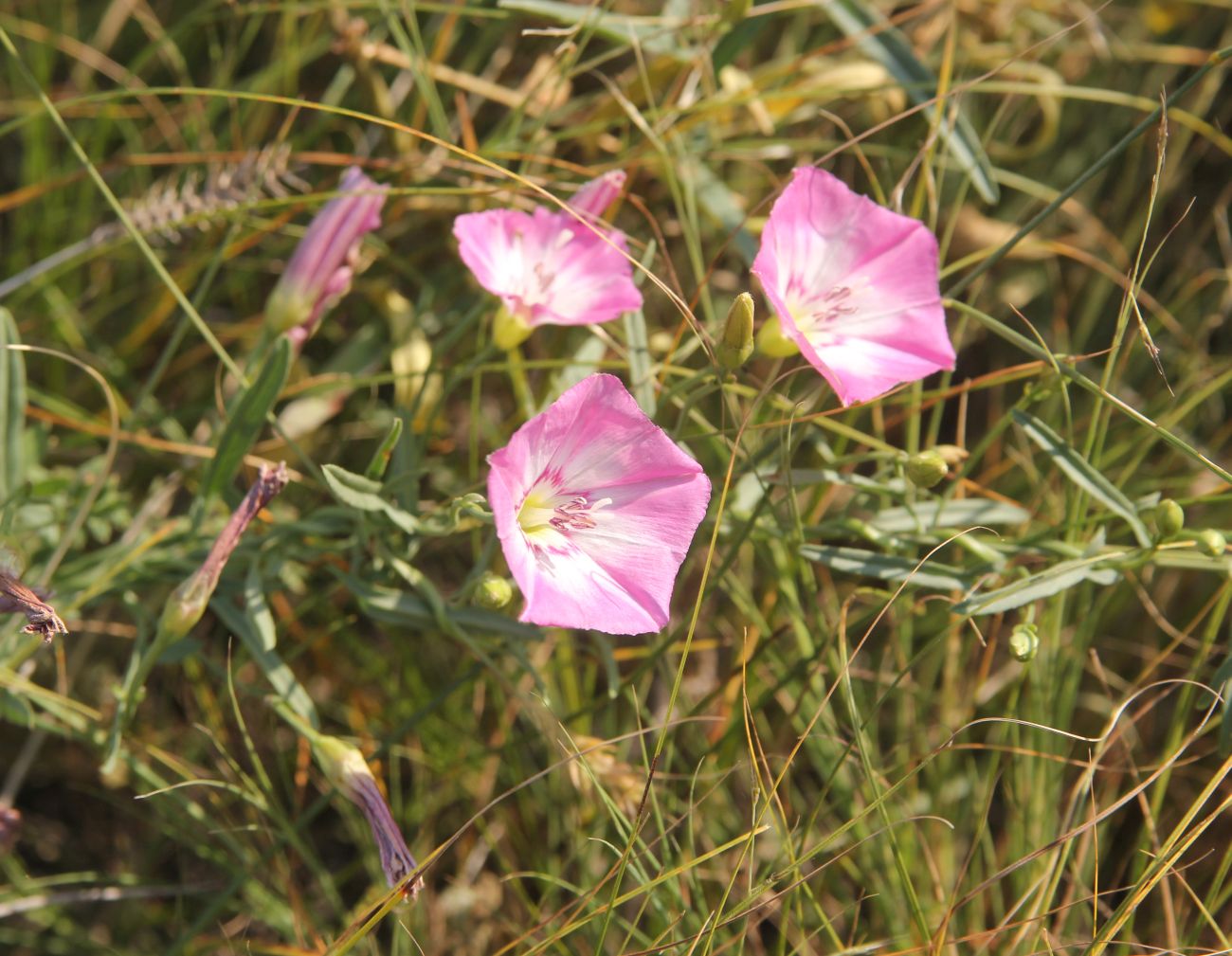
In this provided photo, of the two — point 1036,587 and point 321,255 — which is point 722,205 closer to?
point 321,255

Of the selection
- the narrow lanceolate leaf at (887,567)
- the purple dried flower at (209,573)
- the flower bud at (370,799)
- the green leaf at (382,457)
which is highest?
the green leaf at (382,457)

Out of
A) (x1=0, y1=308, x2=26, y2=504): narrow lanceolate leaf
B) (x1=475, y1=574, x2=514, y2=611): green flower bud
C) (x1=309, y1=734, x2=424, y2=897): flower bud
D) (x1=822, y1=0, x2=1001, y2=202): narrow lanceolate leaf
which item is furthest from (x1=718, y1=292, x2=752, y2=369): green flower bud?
(x1=0, y1=308, x2=26, y2=504): narrow lanceolate leaf

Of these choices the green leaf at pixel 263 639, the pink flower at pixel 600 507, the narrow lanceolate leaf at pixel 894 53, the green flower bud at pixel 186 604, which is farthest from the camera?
the narrow lanceolate leaf at pixel 894 53

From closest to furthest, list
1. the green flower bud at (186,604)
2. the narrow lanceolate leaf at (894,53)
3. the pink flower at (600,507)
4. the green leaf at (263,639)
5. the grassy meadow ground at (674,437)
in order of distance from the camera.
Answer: the pink flower at (600,507)
the green flower bud at (186,604)
the green leaf at (263,639)
the grassy meadow ground at (674,437)
the narrow lanceolate leaf at (894,53)

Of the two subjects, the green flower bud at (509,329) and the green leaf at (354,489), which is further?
the green flower bud at (509,329)

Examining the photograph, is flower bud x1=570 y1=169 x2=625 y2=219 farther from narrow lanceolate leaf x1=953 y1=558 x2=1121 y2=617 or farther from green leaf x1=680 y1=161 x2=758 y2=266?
narrow lanceolate leaf x1=953 y1=558 x2=1121 y2=617

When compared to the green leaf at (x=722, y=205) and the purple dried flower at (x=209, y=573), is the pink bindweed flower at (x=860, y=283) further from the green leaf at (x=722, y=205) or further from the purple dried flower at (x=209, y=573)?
the purple dried flower at (x=209, y=573)

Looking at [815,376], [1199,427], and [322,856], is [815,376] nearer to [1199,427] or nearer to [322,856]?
[1199,427]

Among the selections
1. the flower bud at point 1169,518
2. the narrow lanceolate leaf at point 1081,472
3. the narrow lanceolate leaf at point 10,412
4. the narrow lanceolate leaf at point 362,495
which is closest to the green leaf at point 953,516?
the narrow lanceolate leaf at point 1081,472
